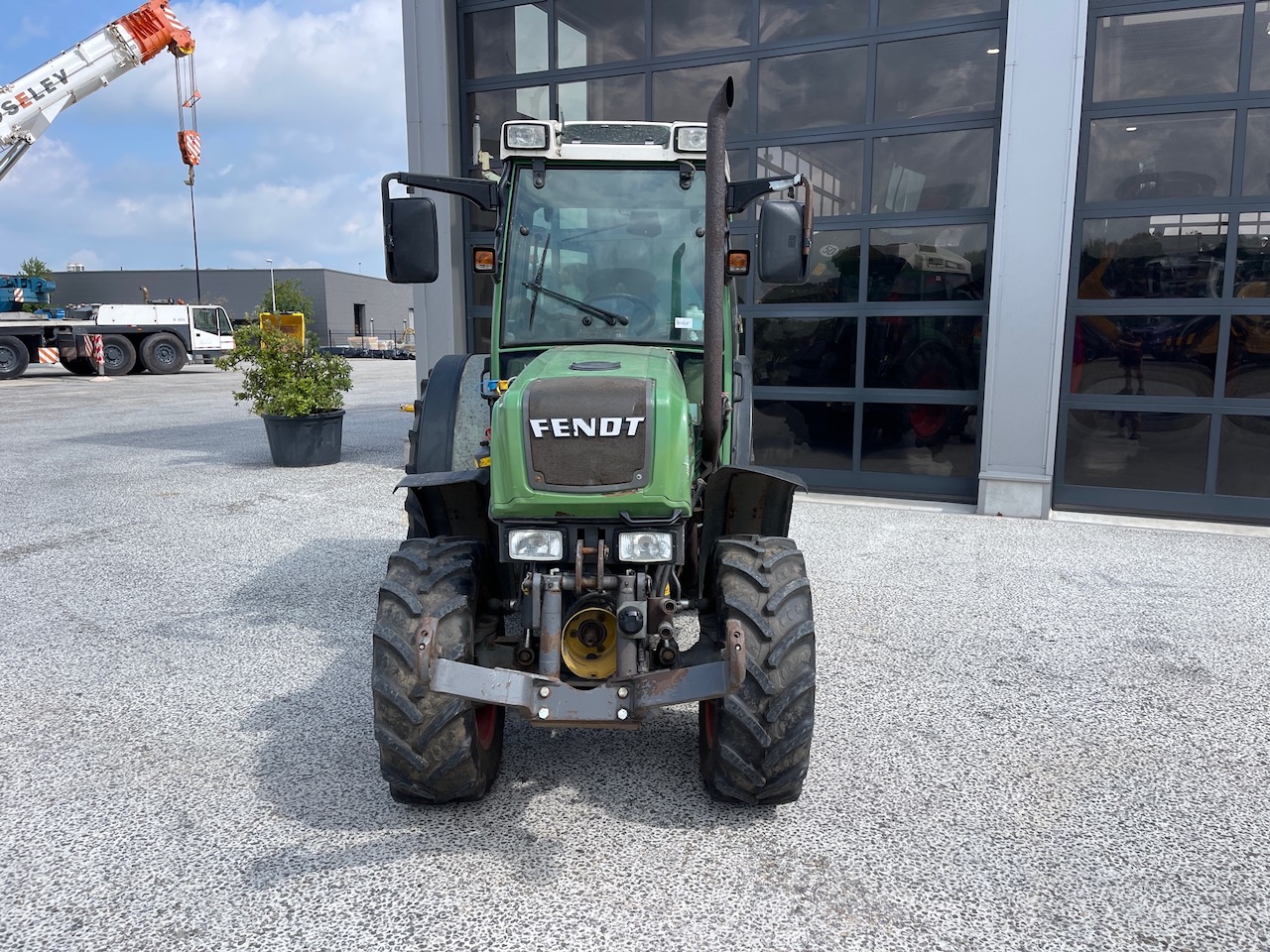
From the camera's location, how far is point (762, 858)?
2957 millimetres

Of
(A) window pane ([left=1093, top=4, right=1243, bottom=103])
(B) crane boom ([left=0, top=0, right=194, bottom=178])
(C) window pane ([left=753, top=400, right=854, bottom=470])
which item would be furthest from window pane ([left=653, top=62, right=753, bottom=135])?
(B) crane boom ([left=0, top=0, right=194, bottom=178])

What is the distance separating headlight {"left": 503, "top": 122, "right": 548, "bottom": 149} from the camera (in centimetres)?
409

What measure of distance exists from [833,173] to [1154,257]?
290cm

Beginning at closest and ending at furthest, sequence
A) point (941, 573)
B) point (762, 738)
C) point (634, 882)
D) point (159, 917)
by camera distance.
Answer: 1. point (159, 917)
2. point (634, 882)
3. point (762, 738)
4. point (941, 573)

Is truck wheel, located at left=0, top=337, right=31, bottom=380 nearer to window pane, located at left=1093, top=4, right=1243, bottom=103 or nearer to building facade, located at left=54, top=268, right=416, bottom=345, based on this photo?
window pane, located at left=1093, top=4, right=1243, bottom=103

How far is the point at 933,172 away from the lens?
8445 mm

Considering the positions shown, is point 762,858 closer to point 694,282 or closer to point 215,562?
point 694,282

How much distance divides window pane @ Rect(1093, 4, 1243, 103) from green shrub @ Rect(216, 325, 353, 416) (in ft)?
26.2

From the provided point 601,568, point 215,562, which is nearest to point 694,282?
point 601,568

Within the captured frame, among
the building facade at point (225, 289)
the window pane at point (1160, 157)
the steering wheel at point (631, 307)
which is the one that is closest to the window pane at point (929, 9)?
the window pane at point (1160, 157)

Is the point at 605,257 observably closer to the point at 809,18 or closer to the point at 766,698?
the point at 766,698

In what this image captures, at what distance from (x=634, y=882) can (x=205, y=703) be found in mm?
2387

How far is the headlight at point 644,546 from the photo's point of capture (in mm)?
3010

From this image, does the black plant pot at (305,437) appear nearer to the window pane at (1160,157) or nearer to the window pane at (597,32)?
the window pane at (597,32)
